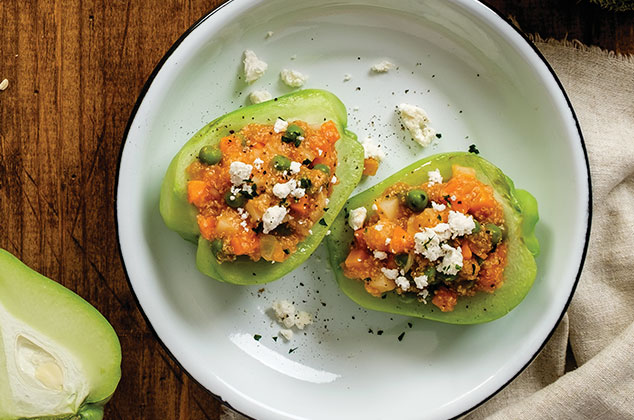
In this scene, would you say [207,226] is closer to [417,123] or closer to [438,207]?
[438,207]

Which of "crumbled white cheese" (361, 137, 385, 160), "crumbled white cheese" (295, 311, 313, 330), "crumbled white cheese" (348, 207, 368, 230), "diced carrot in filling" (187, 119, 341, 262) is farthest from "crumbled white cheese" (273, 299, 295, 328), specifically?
"crumbled white cheese" (361, 137, 385, 160)

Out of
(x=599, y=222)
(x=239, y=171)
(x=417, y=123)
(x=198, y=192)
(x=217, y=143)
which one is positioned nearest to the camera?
(x=239, y=171)

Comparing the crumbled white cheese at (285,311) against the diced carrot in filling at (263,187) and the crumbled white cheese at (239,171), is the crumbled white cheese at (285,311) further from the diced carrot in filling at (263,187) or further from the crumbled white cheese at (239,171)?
the crumbled white cheese at (239,171)

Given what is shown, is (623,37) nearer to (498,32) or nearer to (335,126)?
(498,32)

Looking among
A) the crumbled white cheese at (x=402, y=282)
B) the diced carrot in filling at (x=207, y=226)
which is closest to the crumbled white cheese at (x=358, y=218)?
the crumbled white cheese at (x=402, y=282)

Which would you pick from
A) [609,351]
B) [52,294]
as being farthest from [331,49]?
[609,351]

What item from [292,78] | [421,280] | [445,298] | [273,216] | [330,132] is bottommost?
[445,298]

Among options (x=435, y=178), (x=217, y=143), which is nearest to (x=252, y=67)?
(x=217, y=143)

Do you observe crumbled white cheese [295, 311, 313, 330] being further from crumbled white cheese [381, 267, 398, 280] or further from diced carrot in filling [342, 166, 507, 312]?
crumbled white cheese [381, 267, 398, 280]
